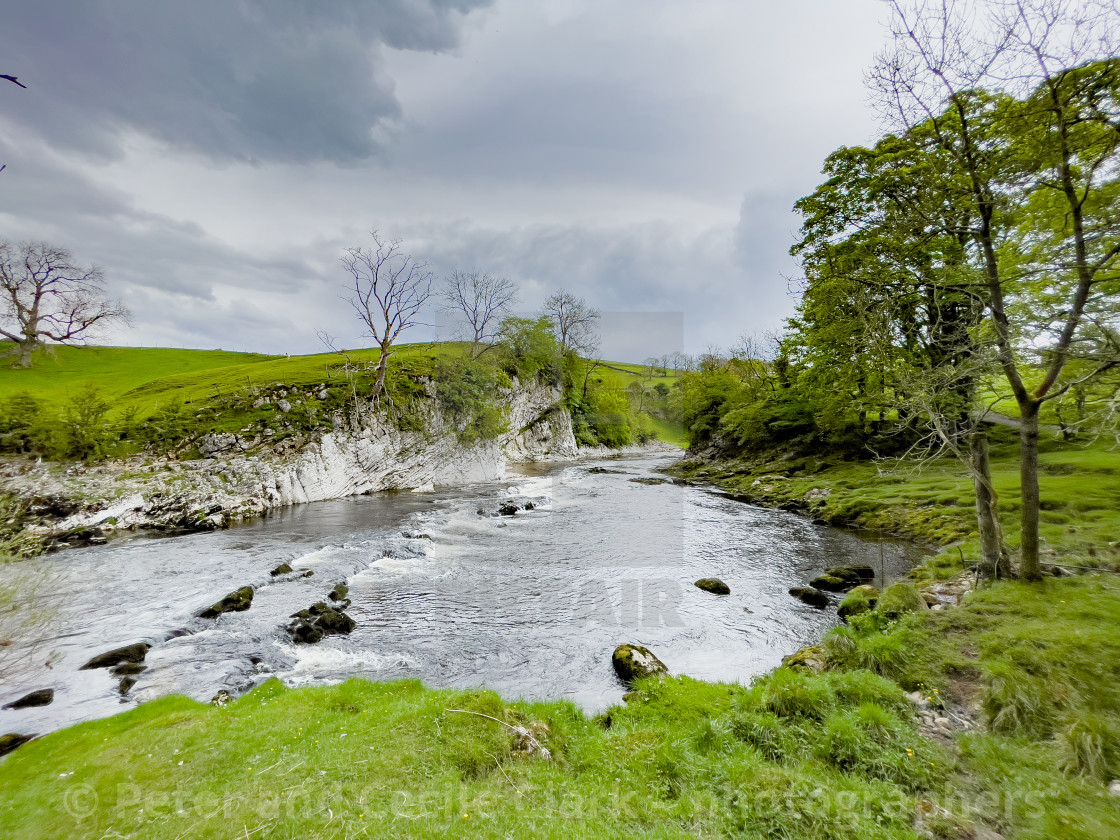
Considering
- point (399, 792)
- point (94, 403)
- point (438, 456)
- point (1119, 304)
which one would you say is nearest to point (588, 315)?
point (438, 456)

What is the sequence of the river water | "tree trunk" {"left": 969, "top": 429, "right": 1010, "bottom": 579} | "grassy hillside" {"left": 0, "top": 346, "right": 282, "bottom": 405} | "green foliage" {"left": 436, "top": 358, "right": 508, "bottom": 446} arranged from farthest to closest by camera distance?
"green foliage" {"left": 436, "top": 358, "right": 508, "bottom": 446}, "grassy hillside" {"left": 0, "top": 346, "right": 282, "bottom": 405}, "tree trunk" {"left": 969, "top": 429, "right": 1010, "bottom": 579}, the river water

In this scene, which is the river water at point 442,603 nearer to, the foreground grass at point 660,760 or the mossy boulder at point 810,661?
the mossy boulder at point 810,661

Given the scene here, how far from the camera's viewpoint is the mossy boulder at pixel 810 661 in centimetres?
905

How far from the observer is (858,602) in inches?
512

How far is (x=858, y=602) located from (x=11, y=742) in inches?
760

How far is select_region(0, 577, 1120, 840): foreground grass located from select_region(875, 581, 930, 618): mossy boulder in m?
1.77

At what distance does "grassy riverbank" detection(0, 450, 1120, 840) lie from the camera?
190 inches

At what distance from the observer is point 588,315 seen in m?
81.1

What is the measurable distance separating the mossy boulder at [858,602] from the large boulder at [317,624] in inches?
578

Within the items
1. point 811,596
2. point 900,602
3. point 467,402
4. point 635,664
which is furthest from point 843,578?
point 467,402

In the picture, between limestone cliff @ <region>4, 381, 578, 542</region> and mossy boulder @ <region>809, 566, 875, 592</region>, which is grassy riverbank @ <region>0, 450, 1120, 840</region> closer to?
mossy boulder @ <region>809, 566, 875, 592</region>

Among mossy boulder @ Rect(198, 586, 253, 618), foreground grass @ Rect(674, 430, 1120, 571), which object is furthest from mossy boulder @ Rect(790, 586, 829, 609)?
mossy boulder @ Rect(198, 586, 253, 618)

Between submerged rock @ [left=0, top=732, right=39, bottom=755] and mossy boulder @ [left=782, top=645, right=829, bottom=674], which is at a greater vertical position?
mossy boulder @ [left=782, top=645, right=829, bottom=674]

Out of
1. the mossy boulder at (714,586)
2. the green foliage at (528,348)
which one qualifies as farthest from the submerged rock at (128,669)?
the green foliage at (528,348)
